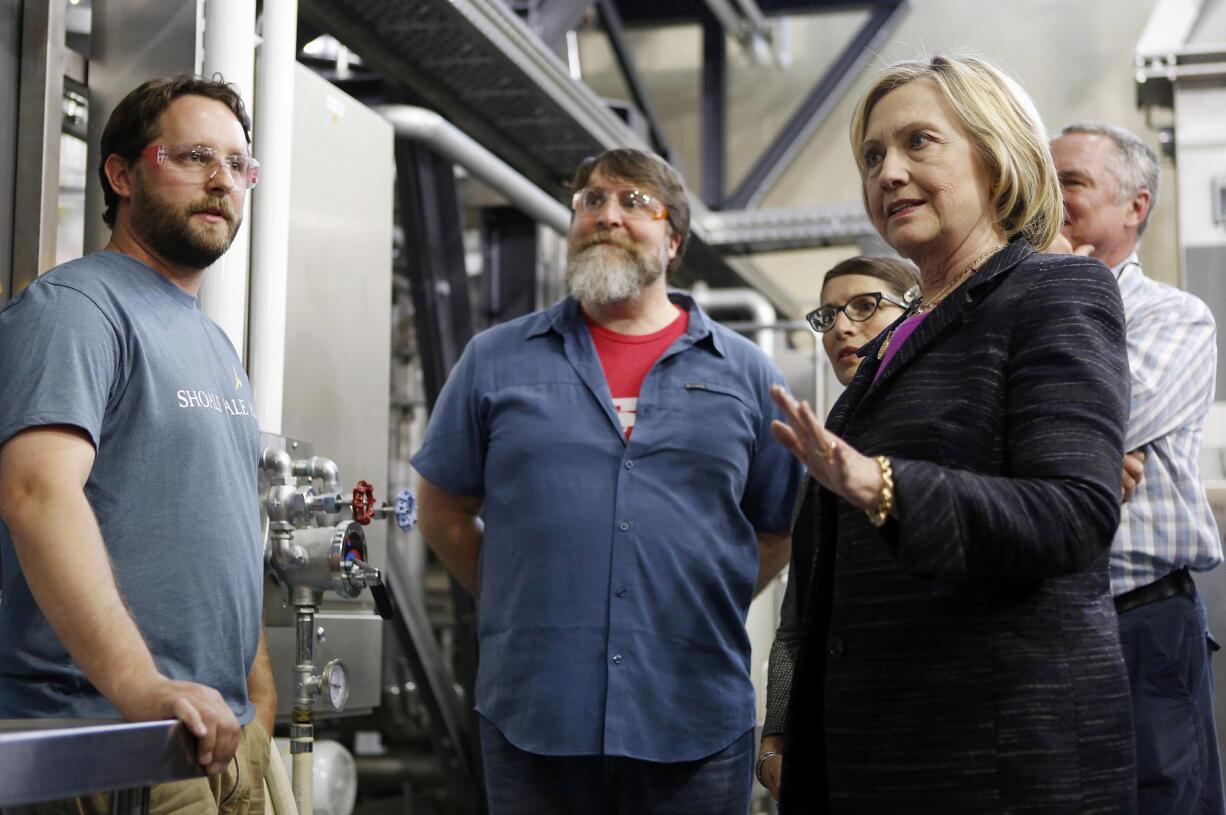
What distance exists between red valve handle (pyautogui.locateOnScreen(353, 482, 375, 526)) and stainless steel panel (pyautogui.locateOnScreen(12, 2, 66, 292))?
0.71m

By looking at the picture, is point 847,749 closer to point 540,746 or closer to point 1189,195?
point 540,746

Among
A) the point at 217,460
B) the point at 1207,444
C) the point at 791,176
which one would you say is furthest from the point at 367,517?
the point at 791,176

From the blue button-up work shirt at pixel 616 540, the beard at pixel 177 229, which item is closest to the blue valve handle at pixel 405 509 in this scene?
the blue button-up work shirt at pixel 616 540

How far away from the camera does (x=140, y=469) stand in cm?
167

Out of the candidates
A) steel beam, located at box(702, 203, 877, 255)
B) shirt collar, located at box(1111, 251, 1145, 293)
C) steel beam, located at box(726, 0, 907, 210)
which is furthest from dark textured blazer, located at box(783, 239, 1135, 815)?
steel beam, located at box(726, 0, 907, 210)

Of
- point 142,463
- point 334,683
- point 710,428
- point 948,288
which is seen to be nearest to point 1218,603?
point 710,428

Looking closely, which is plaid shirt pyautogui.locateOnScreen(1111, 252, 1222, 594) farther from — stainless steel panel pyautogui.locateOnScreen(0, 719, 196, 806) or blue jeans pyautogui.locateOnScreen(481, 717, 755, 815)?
stainless steel panel pyautogui.locateOnScreen(0, 719, 196, 806)

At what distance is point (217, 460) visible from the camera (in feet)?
5.76

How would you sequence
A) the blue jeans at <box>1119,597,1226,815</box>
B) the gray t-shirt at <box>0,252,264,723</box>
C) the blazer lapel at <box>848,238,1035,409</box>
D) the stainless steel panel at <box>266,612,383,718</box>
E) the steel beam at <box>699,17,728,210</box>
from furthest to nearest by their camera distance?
the steel beam at <box>699,17,728,210</box> → the stainless steel panel at <box>266,612,383,718</box> → the blue jeans at <box>1119,597,1226,815</box> → the gray t-shirt at <box>0,252,264,723</box> → the blazer lapel at <box>848,238,1035,409</box>

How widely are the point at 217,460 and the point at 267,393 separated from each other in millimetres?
804

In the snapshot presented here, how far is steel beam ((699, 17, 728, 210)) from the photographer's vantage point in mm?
7938

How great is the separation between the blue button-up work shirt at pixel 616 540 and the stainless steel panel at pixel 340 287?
578 mm

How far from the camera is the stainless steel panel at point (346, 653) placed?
104 inches

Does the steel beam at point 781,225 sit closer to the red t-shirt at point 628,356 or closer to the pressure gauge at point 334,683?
the red t-shirt at point 628,356
